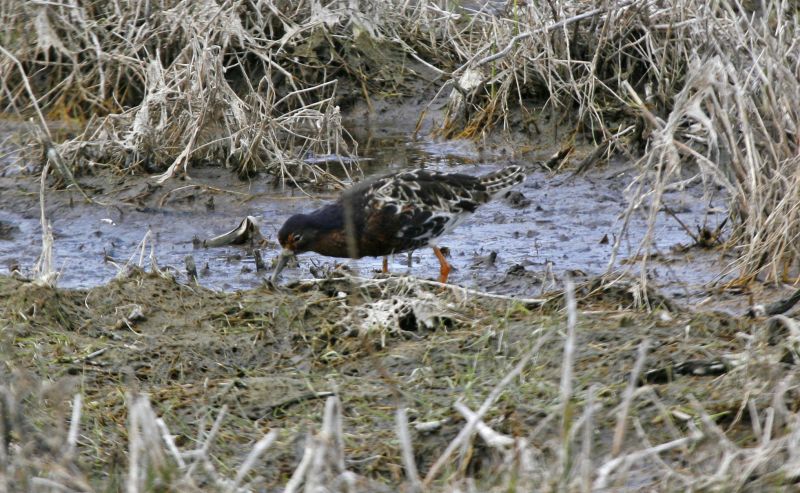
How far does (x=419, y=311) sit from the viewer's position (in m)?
6.15

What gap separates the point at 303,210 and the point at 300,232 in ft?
6.00

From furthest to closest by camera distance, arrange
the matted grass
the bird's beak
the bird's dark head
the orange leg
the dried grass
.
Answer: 1. the dried grass
2. the orange leg
3. the bird's beak
4. the bird's dark head
5. the matted grass

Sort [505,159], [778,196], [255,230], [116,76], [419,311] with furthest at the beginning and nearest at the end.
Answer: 1. [116,76]
2. [505,159]
3. [255,230]
4. [778,196]
5. [419,311]

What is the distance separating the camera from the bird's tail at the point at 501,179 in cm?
801

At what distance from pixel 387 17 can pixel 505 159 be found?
251 cm

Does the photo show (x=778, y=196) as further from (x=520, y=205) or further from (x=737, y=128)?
(x=520, y=205)

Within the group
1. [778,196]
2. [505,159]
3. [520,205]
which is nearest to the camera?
[778,196]

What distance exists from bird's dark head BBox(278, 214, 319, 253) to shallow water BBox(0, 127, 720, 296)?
422mm

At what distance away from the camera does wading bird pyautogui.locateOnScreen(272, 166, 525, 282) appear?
24.2ft

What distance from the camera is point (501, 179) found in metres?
8.10

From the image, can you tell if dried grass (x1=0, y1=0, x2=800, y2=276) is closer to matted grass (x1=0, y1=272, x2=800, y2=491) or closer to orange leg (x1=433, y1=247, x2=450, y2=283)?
orange leg (x1=433, y1=247, x2=450, y2=283)

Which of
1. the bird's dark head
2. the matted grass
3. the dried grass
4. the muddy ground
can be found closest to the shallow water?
the muddy ground

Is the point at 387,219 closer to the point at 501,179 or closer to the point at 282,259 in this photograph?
the point at 282,259

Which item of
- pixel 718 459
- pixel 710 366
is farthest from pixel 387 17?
pixel 718 459
